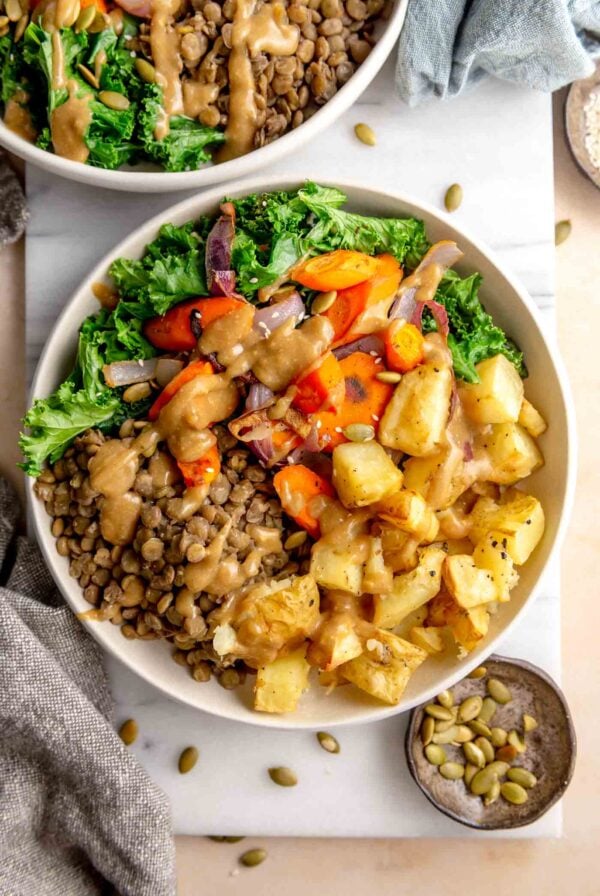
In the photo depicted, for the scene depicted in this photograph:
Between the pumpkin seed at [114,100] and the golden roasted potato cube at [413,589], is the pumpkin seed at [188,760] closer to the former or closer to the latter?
the golden roasted potato cube at [413,589]

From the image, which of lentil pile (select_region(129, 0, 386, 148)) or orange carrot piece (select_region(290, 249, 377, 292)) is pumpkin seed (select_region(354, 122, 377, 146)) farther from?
orange carrot piece (select_region(290, 249, 377, 292))

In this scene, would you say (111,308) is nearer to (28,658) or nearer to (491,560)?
(28,658)

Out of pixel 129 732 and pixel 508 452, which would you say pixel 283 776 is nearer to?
pixel 129 732

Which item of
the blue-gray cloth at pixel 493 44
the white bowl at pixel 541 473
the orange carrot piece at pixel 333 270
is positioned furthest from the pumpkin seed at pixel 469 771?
the blue-gray cloth at pixel 493 44

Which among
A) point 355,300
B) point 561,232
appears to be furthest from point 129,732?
point 561,232

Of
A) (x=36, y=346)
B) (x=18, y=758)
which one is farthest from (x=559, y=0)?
(x=18, y=758)
